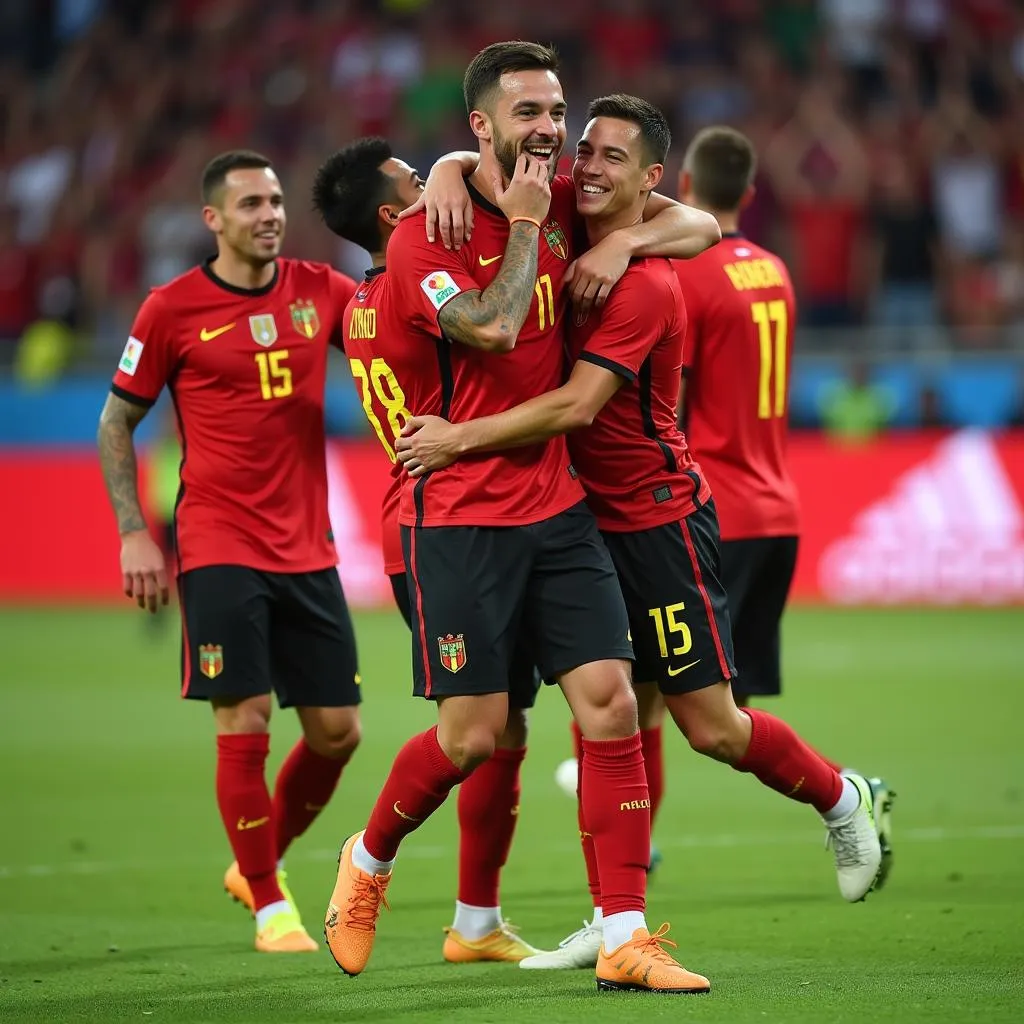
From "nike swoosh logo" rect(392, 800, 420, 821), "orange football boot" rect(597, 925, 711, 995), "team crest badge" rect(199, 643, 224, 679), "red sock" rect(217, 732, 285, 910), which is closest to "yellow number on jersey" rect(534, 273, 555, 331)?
"nike swoosh logo" rect(392, 800, 420, 821)

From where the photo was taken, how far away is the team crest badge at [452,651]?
17.1ft

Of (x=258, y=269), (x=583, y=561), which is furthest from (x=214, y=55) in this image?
(x=583, y=561)

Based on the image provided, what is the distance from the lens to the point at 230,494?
261 inches

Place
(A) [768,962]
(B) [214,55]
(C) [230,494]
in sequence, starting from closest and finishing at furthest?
(A) [768,962] < (C) [230,494] < (B) [214,55]

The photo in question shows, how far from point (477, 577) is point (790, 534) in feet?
6.84

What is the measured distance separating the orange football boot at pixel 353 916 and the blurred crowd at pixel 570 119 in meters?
12.9

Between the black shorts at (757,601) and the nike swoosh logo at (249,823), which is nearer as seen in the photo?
the nike swoosh logo at (249,823)

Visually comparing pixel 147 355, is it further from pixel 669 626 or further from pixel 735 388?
pixel 669 626

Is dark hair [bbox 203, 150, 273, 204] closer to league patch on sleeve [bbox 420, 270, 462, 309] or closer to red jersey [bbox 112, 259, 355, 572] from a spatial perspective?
red jersey [bbox 112, 259, 355, 572]

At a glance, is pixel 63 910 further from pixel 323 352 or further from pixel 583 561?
pixel 583 561

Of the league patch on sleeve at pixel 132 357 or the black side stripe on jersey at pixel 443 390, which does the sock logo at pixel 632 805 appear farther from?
the league patch on sleeve at pixel 132 357

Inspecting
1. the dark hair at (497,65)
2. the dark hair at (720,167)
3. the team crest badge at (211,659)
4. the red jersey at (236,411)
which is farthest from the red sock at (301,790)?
the dark hair at (497,65)

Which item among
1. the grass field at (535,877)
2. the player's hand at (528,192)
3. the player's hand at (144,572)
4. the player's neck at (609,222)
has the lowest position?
the grass field at (535,877)

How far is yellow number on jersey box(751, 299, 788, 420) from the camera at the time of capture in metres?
6.95
